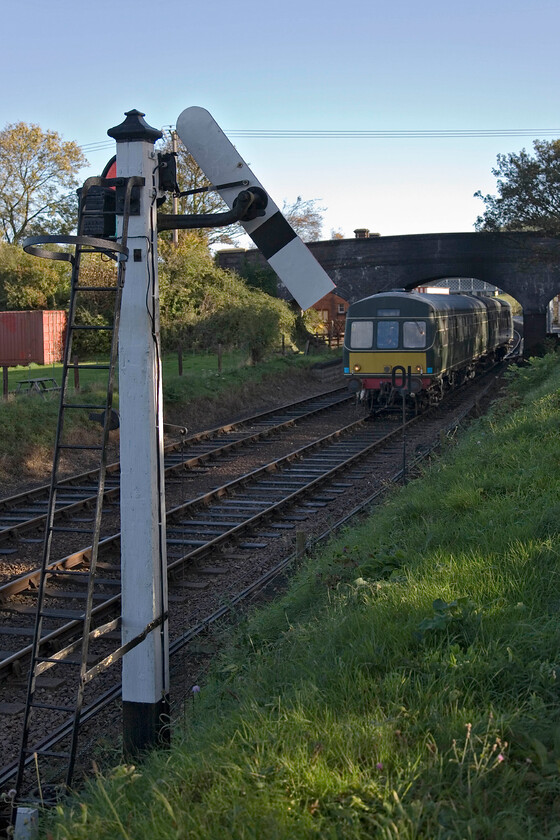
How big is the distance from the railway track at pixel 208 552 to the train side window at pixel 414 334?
4507 mm

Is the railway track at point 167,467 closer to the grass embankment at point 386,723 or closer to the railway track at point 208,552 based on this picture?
the railway track at point 208,552

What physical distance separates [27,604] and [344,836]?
612 cm

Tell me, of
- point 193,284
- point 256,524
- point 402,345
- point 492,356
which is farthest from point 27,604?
point 492,356

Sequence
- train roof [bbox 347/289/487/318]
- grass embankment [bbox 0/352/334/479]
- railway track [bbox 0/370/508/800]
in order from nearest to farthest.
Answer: railway track [bbox 0/370/508/800] < grass embankment [bbox 0/352/334/479] < train roof [bbox 347/289/487/318]

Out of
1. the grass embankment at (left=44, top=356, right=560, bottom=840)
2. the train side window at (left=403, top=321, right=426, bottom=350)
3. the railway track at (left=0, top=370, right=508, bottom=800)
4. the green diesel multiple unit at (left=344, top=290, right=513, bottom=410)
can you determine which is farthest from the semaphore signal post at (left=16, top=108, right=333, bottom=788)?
the train side window at (left=403, top=321, right=426, bottom=350)

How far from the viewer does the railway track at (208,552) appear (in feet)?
23.5

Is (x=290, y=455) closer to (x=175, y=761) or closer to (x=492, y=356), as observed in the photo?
(x=175, y=761)

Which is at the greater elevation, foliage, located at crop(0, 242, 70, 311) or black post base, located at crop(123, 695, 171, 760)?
foliage, located at crop(0, 242, 70, 311)

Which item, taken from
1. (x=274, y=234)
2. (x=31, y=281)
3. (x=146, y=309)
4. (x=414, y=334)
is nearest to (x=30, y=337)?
(x=31, y=281)

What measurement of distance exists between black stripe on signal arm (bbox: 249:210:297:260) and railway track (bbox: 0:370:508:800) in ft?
8.05

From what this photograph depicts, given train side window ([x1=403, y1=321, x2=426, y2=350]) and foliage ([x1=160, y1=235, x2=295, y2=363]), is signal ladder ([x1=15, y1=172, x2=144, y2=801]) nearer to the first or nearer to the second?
train side window ([x1=403, y1=321, x2=426, y2=350])

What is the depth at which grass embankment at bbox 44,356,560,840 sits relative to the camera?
10.2 feet

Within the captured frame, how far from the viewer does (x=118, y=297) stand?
185 inches

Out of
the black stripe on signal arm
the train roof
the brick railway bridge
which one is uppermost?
the brick railway bridge
